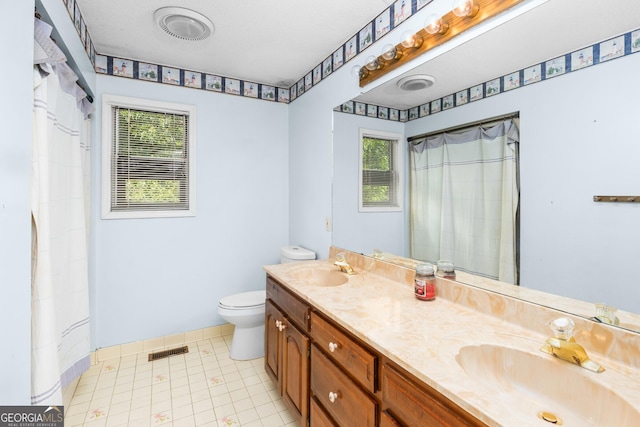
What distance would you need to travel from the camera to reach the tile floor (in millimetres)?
1796

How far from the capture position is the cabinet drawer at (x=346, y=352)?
1.06 m

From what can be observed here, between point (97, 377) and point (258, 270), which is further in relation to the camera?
point (258, 270)

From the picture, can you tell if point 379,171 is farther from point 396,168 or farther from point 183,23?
point 183,23

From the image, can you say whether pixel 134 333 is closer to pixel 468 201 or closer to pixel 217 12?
pixel 217 12

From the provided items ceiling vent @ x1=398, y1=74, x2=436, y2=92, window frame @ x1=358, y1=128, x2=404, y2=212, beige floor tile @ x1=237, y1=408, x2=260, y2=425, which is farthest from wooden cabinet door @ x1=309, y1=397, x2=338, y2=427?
ceiling vent @ x1=398, y1=74, x2=436, y2=92

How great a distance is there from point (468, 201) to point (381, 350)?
81cm

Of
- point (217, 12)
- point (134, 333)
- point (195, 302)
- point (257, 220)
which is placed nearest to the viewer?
point (217, 12)

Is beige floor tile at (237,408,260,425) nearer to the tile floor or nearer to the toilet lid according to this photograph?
the tile floor

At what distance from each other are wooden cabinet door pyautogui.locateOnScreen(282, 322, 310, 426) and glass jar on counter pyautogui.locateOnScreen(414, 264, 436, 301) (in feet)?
2.01

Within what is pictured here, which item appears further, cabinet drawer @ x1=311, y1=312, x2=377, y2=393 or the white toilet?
the white toilet

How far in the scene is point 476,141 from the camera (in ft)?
4.44

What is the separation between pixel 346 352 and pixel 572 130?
114 cm

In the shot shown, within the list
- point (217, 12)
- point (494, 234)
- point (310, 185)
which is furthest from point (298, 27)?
point (494, 234)

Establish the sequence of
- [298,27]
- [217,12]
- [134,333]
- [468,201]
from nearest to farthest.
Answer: [468,201], [217,12], [298,27], [134,333]
